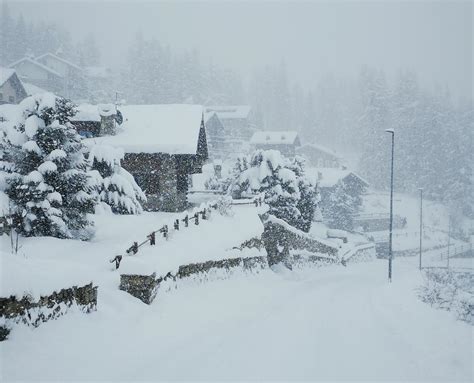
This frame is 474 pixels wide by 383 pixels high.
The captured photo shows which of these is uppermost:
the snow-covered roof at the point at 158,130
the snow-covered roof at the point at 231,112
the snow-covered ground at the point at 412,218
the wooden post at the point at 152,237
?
the snow-covered roof at the point at 231,112

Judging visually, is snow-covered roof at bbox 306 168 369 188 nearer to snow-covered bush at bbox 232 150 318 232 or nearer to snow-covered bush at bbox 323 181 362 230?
snow-covered bush at bbox 323 181 362 230

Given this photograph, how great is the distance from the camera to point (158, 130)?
2672 cm

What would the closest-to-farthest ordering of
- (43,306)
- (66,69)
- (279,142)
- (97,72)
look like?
(43,306)
(279,142)
(66,69)
(97,72)

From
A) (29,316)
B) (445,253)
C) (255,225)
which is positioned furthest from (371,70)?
(29,316)

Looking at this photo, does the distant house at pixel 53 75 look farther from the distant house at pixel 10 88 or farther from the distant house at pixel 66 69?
the distant house at pixel 10 88

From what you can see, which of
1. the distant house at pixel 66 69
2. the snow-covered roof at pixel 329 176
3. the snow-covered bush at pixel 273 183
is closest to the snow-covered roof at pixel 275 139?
the snow-covered roof at pixel 329 176

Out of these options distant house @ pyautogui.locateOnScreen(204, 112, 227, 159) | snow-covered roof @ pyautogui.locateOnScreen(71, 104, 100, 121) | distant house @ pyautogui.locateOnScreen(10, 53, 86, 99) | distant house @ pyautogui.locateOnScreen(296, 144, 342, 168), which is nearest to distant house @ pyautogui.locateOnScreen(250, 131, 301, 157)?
distant house @ pyautogui.locateOnScreen(296, 144, 342, 168)

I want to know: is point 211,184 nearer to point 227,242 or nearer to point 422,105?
point 227,242

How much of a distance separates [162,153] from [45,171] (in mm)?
10682

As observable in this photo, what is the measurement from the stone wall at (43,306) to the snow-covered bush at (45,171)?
6.97m

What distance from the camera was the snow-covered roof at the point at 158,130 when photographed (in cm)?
2505

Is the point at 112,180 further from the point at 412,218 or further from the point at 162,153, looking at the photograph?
the point at 412,218

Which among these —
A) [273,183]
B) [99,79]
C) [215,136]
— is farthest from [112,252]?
[99,79]

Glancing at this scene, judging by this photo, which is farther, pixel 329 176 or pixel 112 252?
pixel 329 176
